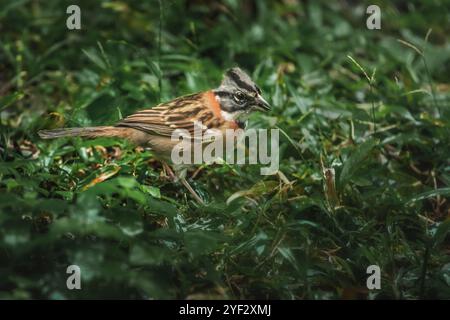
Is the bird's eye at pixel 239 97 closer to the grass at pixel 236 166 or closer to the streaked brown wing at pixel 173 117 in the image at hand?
the streaked brown wing at pixel 173 117

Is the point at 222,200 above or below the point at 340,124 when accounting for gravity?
below

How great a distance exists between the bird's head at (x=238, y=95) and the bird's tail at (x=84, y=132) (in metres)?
0.87

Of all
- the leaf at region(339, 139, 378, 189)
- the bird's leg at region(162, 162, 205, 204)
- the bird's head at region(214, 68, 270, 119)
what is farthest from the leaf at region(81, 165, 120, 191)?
the leaf at region(339, 139, 378, 189)

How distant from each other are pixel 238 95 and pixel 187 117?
0.45 metres

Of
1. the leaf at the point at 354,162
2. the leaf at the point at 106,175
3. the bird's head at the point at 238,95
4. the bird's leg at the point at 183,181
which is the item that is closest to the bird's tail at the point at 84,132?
the leaf at the point at 106,175

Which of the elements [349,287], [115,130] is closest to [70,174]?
[115,130]

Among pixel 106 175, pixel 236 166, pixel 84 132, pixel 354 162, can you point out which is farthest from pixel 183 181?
pixel 354 162

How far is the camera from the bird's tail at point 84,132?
16.7ft

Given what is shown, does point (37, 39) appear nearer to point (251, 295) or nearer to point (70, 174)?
point (70, 174)

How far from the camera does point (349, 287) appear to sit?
4355 mm

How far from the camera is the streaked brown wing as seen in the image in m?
5.38

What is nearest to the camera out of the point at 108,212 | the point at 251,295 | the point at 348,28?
the point at 108,212

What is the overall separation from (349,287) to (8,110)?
12.2ft

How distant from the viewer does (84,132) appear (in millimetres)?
5172
